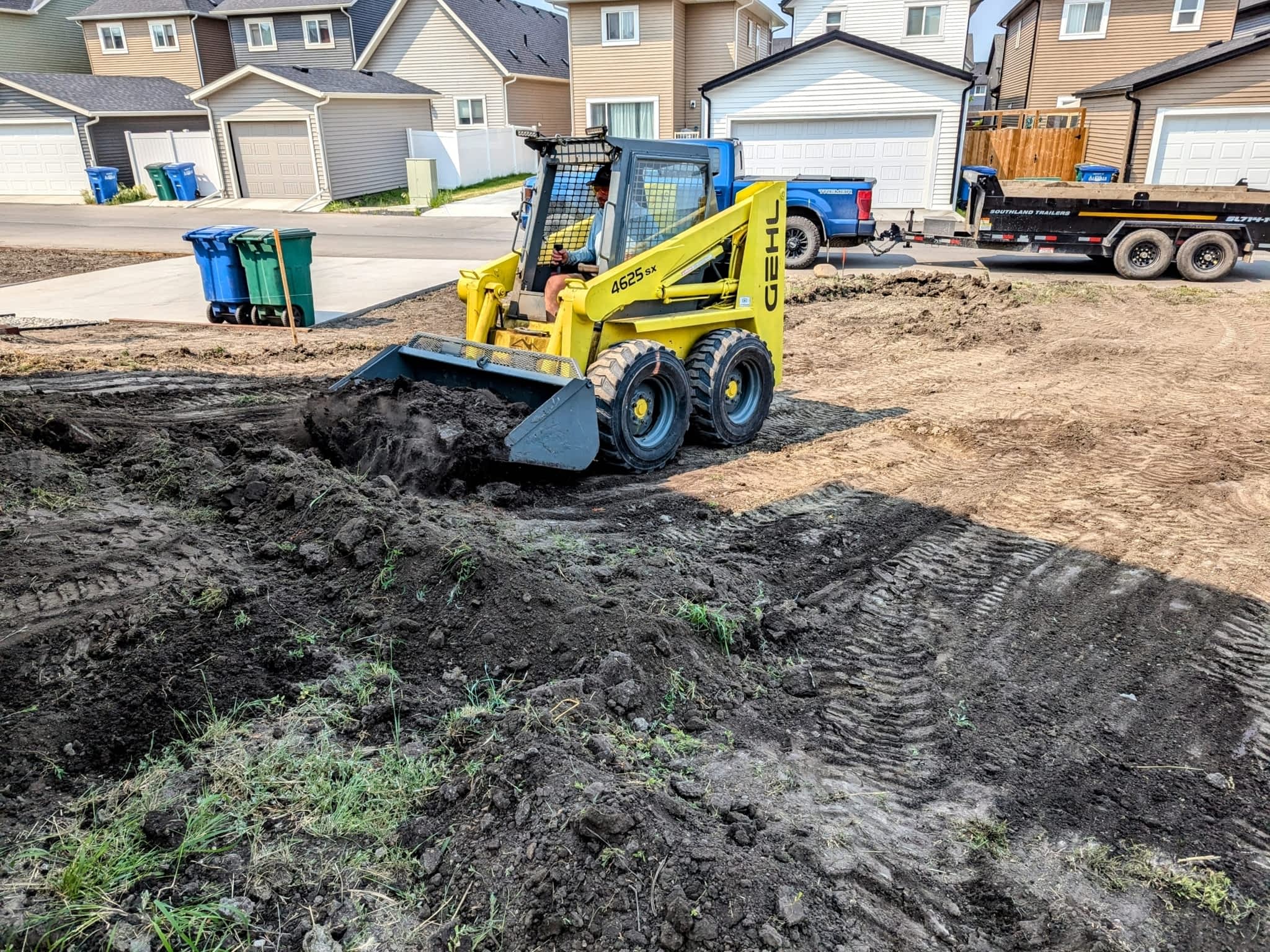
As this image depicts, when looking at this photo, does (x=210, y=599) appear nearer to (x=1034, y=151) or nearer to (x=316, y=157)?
(x=316, y=157)

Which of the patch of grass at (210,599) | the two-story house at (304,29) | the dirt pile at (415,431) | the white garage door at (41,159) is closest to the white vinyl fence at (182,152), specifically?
the white garage door at (41,159)

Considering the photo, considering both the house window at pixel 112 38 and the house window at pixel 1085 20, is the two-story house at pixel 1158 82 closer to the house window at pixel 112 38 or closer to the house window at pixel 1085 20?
the house window at pixel 1085 20

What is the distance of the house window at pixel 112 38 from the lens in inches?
1419

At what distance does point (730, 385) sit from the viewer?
8086mm

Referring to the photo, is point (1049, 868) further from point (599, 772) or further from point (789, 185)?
point (789, 185)

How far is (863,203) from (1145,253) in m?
5.24

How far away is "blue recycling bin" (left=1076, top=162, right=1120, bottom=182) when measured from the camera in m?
22.2

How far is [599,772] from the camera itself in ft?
11.2

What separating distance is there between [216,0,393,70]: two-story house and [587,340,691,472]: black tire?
3304 cm

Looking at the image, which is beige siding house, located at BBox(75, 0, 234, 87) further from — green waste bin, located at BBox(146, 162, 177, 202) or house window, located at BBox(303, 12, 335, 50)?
green waste bin, located at BBox(146, 162, 177, 202)

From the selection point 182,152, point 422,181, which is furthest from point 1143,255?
point 182,152

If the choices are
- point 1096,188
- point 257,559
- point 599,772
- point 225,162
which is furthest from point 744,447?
point 225,162

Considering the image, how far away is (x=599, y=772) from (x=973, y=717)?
2.00 meters

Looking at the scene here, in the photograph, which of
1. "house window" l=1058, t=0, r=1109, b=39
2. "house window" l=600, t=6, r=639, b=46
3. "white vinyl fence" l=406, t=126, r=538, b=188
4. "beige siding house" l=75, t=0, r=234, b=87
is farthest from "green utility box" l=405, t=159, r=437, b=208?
"house window" l=1058, t=0, r=1109, b=39
